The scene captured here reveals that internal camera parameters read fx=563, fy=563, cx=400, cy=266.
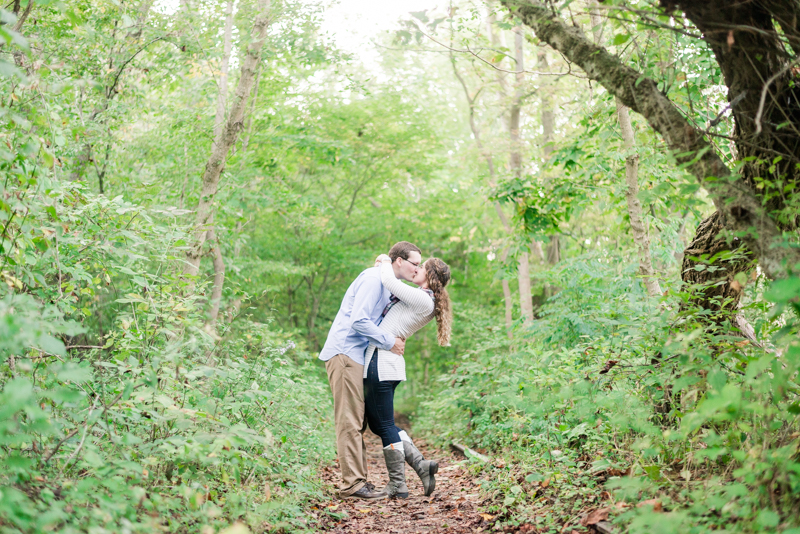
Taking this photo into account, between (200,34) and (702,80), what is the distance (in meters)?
6.88

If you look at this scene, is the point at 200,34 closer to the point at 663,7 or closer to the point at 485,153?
the point at 485,153

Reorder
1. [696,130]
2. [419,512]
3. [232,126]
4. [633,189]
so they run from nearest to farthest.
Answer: [696,130] → [419,512] → [633,189] → [232,126]

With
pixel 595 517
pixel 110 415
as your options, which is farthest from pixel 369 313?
pixel 595 517

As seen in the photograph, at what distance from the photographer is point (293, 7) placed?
8391 mm

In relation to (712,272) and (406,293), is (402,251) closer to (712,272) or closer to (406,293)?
(406,293)

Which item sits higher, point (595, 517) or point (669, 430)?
point (669, 430)

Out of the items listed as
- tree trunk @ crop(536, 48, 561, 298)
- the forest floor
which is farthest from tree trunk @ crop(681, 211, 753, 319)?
tree trunk @ crop(536, 48, 561, 298)

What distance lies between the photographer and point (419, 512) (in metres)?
4.43

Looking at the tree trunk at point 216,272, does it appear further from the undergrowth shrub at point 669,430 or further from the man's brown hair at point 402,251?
the undergrowth shrub at point 669,430

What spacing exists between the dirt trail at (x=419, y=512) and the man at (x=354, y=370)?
0.20m

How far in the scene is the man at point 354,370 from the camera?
4.71 metres

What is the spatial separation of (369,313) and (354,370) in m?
0.50

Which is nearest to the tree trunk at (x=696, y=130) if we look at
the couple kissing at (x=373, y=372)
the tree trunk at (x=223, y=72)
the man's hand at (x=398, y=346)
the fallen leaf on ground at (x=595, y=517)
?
the fallen leaf on ground at (x=595, y=517)

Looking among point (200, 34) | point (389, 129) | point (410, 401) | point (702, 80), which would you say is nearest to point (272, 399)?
point (702, 80)
